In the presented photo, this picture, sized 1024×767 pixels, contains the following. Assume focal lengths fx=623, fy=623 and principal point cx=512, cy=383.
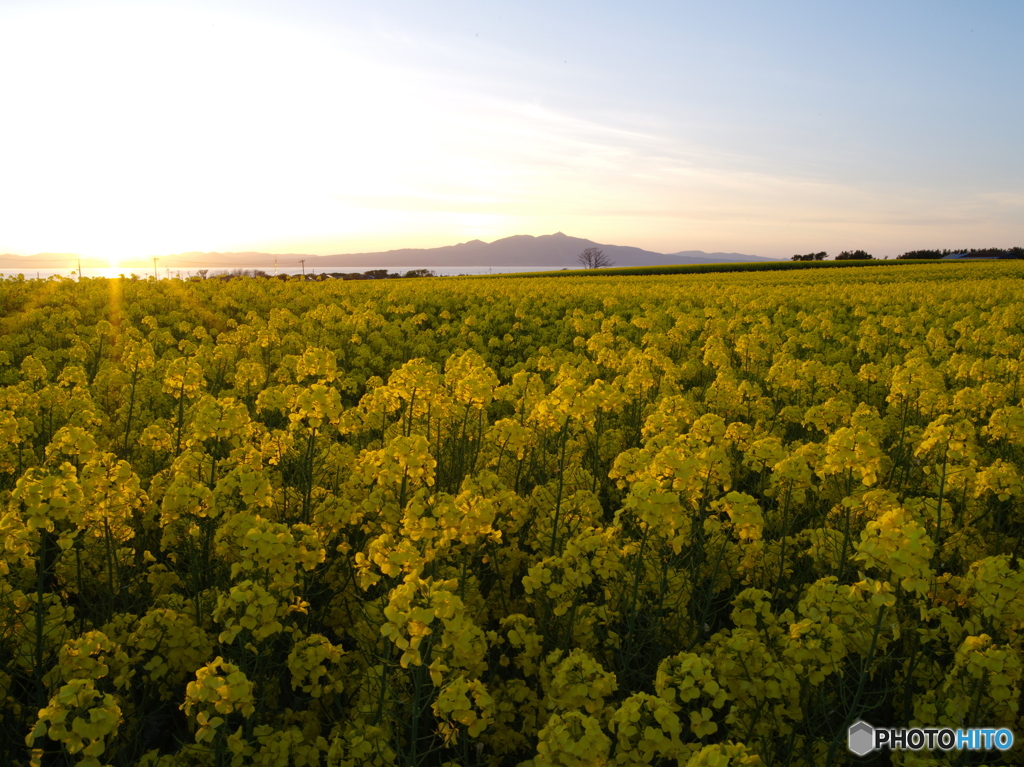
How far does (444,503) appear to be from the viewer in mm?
4023

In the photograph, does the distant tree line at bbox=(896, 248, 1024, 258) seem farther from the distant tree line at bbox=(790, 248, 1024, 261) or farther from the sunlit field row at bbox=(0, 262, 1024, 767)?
the sunlit field row at bbox=(0, 262, 1024, 767)

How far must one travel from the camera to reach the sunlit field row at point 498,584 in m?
3.34

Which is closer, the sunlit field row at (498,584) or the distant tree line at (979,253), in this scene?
the sunlit field row at (498,584)

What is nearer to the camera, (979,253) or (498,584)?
(498,584)

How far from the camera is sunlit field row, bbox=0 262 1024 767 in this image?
11.0 ft

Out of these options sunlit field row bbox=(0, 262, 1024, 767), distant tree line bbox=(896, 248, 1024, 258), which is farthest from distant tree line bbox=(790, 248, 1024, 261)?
sunlit field row bbox=(0, 262, 1024, 767)

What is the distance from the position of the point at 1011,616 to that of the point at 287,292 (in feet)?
80.1

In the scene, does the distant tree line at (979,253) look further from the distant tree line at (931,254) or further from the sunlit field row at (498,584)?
the sunlit field row at (498,584)

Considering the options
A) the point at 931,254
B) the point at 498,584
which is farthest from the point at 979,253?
the point at 498,584

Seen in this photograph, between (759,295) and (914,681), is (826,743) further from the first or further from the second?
(759,295)

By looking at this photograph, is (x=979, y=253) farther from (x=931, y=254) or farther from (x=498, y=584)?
(x=498, y=584)

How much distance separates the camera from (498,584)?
5395 mm

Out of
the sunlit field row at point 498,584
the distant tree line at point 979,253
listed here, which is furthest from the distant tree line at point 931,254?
the sunlit field row at point 498,584

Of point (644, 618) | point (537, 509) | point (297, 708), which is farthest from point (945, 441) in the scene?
point (297, 708)
